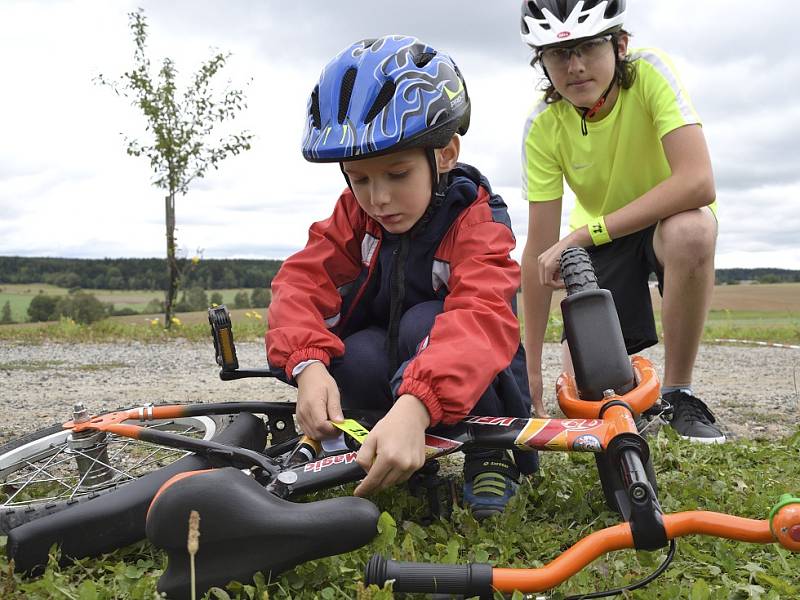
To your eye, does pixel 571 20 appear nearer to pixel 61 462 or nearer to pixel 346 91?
pixel 346 91

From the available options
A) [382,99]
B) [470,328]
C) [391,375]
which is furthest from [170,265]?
[470,328]

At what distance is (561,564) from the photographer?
6.30 ft

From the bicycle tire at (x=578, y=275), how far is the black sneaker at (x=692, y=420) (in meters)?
1.57

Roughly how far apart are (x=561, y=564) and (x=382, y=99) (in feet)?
5.66

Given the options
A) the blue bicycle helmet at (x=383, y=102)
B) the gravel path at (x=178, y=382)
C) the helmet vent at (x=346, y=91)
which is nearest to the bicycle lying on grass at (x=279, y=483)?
the blue bicycle helmet at (x=383, y=102)

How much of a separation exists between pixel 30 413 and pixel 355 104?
3.21 metres

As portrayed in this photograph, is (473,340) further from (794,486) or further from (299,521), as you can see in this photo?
(794,486)

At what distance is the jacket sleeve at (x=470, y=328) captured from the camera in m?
2.49

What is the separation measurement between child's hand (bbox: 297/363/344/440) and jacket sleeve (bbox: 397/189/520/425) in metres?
0.34

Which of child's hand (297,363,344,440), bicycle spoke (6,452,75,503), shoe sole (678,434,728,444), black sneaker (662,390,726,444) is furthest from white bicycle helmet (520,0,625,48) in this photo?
bicycle spoke (6,452,75,503)

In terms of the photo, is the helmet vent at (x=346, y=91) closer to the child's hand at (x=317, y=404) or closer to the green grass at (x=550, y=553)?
the child's hand at (x=317, y=404)

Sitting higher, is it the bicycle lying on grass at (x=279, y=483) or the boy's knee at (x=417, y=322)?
the boy's knee at (x=417, y=322)

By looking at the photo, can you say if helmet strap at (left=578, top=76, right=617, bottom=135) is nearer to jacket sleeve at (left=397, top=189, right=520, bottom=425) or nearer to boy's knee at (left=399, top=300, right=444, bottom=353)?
jacket sleeve at (left=397, top=189, right=520, bottom=425)

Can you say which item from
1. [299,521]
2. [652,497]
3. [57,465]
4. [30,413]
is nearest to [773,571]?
[652,497]
